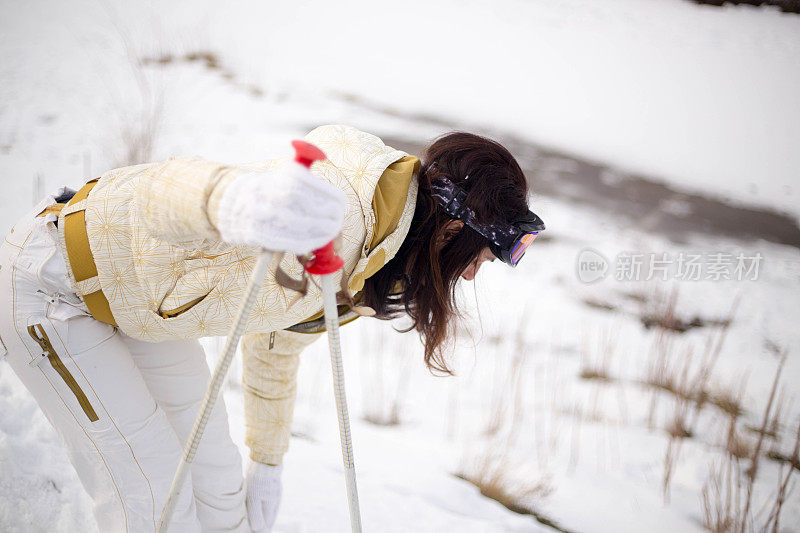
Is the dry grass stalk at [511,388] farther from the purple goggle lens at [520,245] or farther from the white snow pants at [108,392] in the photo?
the white snow pants at [108,392]

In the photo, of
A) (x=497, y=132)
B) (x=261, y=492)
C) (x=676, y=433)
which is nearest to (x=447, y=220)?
(x=261, y=492)

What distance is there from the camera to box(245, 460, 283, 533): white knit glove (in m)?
1.23

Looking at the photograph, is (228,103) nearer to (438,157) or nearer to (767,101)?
(438,157)

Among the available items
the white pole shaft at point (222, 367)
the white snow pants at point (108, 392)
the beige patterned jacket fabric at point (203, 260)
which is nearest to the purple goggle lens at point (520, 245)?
the beige patterned jacket fabric at point (203, 260)

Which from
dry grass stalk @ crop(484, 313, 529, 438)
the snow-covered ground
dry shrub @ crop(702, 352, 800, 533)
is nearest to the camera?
dry shrub @ crop(702, 352, 800, 533)

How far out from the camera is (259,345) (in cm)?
119

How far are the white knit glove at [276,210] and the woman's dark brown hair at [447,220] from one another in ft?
1.21

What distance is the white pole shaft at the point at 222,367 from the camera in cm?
67

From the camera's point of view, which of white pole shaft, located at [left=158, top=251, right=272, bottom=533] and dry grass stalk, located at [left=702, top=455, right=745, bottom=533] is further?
dry grass stalk, located at [left=702, top=455, right=745, bottom=533]

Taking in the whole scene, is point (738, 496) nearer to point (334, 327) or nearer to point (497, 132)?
point (334, 327)

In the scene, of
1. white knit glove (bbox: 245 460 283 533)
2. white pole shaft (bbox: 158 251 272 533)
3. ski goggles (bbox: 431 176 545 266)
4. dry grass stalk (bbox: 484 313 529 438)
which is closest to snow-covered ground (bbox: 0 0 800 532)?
dry grass stalk (bbox: 484 313 529 438)

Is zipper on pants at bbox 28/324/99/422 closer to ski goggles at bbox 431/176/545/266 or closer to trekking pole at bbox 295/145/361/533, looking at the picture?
trekking pole at bbox 295/145/361/533

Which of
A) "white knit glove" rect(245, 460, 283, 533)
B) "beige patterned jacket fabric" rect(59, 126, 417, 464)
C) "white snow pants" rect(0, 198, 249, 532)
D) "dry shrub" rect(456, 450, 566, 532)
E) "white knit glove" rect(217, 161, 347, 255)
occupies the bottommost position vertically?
"dry shrub" rect(456, 450, 566, 532)

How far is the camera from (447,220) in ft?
3.14
